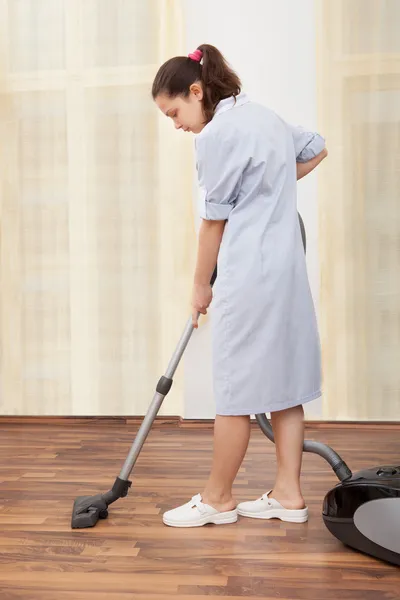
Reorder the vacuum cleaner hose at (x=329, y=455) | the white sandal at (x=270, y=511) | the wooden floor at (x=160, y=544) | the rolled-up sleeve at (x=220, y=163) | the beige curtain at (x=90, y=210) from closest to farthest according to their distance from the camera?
the wooden floor at (x=160, y=544) → the rolled-up sleeve at (x=220, y=163) → the white sandal at (x=270, y=511) → the vacuum cleaner hose at (x=329, y=455) → the beige curtain at (x=90, y=210)

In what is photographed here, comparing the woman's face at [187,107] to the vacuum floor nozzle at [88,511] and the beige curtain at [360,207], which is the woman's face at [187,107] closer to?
the vacuum floor nozzle at [88,511]

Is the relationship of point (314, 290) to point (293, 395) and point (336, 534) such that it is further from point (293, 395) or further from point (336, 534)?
point (336, 534)

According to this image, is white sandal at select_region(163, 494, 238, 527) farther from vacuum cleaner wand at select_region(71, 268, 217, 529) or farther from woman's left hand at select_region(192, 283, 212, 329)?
woman's left hand at select_region(192, 283, 212, 329)

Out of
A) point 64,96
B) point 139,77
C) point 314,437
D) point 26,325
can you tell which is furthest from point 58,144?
point 314,437

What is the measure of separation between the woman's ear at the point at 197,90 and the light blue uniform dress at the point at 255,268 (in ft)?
0.17

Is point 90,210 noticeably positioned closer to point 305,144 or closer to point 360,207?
point 360,207

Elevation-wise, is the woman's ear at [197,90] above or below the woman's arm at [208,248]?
above

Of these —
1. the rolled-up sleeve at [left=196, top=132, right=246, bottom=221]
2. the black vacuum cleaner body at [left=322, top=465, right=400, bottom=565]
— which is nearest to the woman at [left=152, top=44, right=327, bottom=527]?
the rolled-up sleeve at [left=196, top=132, right=246, bottom=221]

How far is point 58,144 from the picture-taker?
321 centimetres

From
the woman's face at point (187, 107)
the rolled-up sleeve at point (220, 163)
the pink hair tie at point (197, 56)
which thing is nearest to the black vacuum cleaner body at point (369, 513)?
the rolled-up sleeve at point (220, 163)

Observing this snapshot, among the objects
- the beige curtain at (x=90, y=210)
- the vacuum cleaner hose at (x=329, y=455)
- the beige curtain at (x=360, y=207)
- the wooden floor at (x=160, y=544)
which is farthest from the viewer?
the beige curtain at (x=90, y=210)

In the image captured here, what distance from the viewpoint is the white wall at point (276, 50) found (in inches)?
120

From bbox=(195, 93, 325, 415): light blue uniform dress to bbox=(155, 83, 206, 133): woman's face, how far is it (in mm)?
55

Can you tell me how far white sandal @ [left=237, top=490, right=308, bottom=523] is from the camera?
178cm
